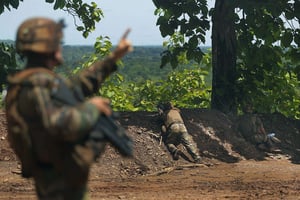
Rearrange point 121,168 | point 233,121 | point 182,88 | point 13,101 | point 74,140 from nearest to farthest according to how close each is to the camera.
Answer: point 74,140
point 13,101
point 121,168
point 233,121
point 182,88

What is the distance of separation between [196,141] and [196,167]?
111 cm

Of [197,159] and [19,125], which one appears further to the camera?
[197,159]

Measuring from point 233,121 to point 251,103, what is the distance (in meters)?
1.03

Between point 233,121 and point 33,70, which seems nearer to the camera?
point 33,70

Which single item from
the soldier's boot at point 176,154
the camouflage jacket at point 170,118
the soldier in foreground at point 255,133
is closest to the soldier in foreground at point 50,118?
the soldier's boot at point 176,154

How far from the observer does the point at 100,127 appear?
13.2 feet

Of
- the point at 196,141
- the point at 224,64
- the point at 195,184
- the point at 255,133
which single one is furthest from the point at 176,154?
the point at 224,64

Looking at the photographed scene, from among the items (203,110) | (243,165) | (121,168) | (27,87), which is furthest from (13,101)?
(203,110)

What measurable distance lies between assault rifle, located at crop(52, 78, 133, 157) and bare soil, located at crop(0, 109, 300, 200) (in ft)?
18.6

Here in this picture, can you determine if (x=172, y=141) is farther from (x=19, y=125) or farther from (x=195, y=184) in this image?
(x=19, y=125)

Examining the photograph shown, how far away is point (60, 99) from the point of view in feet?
13.0

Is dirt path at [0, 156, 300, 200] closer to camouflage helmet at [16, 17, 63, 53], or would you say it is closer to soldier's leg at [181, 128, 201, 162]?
soldier's leg at [181, 128, 201, 162]

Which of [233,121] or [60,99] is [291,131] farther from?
[60,99]

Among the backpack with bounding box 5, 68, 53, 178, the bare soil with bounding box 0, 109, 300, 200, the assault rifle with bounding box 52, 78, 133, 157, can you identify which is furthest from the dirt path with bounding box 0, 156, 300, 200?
the assault rifle with bounding box 52, 78, 133, 157
